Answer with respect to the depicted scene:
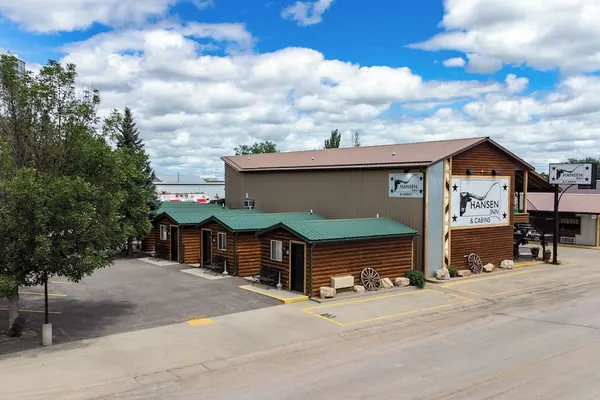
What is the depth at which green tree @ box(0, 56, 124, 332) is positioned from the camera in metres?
13.1

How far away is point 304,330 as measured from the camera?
15.3m

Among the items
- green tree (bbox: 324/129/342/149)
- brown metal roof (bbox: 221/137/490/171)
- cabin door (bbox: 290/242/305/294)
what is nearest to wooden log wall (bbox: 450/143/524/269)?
brown metal roof (bbox: 221/137/490/171)

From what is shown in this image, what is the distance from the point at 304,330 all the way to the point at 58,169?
906cm

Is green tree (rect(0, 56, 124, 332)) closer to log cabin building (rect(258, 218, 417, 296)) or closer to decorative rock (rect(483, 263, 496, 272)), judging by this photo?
log cabin building (rect(258, 218, 417, 296))

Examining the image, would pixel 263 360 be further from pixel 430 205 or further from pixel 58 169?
pixel 430 205

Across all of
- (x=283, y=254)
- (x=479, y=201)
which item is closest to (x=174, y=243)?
(x=283, y=254)

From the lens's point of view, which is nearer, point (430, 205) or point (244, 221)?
point (430, 205)

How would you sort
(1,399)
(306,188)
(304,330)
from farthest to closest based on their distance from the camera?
(306,188), (304,330), (1,399)

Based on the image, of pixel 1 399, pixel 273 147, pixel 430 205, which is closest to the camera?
pixel 1 399

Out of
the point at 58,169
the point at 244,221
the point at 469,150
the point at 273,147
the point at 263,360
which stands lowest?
the point at 263,360

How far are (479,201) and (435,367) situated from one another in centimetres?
1602

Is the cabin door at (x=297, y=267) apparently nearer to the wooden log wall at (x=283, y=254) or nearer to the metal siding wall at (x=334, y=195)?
the wooden log wall at (x=283, y=254)

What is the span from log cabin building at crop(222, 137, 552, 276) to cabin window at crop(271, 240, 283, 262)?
21.3 ft

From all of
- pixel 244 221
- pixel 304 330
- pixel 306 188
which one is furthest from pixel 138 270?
pixel 304 330
